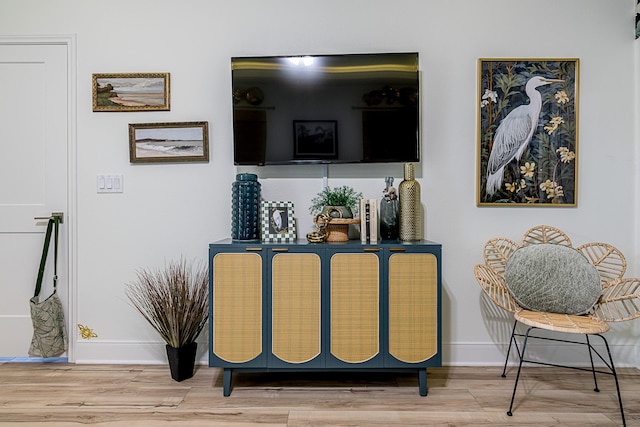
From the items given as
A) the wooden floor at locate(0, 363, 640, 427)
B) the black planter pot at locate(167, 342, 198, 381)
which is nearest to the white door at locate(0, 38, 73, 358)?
the wooden floor at locate(0, 363, 640, 427)

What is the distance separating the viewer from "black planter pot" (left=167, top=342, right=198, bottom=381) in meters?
2.13

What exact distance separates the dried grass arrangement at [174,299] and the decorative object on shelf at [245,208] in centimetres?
41

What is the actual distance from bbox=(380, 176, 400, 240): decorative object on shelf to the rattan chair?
0.48m

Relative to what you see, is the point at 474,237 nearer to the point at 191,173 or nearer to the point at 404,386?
the point at 404,386

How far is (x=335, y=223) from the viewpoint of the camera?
6.78 ft

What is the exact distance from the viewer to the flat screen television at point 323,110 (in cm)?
221

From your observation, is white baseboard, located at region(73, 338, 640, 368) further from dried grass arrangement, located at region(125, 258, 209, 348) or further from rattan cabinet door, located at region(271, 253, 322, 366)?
rattan cabinet door, located at region(271, 253, 322, 366)

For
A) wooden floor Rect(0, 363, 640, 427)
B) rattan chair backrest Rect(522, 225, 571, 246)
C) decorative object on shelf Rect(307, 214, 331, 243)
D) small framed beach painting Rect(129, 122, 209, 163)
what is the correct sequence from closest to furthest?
wooden floor Rect(0, 363, 640, 427)
decorative object on shelf Rect(307, 214, 331, 243)
rattan chair backrest Rect(522, 225, 571, 246)
small framed beach painting Rect(129, 122, 209, 163)

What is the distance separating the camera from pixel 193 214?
2.40 metres

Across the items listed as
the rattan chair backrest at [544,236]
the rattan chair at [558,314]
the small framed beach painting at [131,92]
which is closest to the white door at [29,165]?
the small framed beach painting at [131,92]

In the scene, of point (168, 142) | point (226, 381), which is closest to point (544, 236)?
point (226, 381)

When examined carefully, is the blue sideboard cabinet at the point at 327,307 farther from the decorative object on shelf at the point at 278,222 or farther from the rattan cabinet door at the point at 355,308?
the decorative object on shelf at the point at 278,222

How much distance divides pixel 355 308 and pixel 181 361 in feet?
3.30

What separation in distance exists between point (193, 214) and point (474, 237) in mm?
1704
